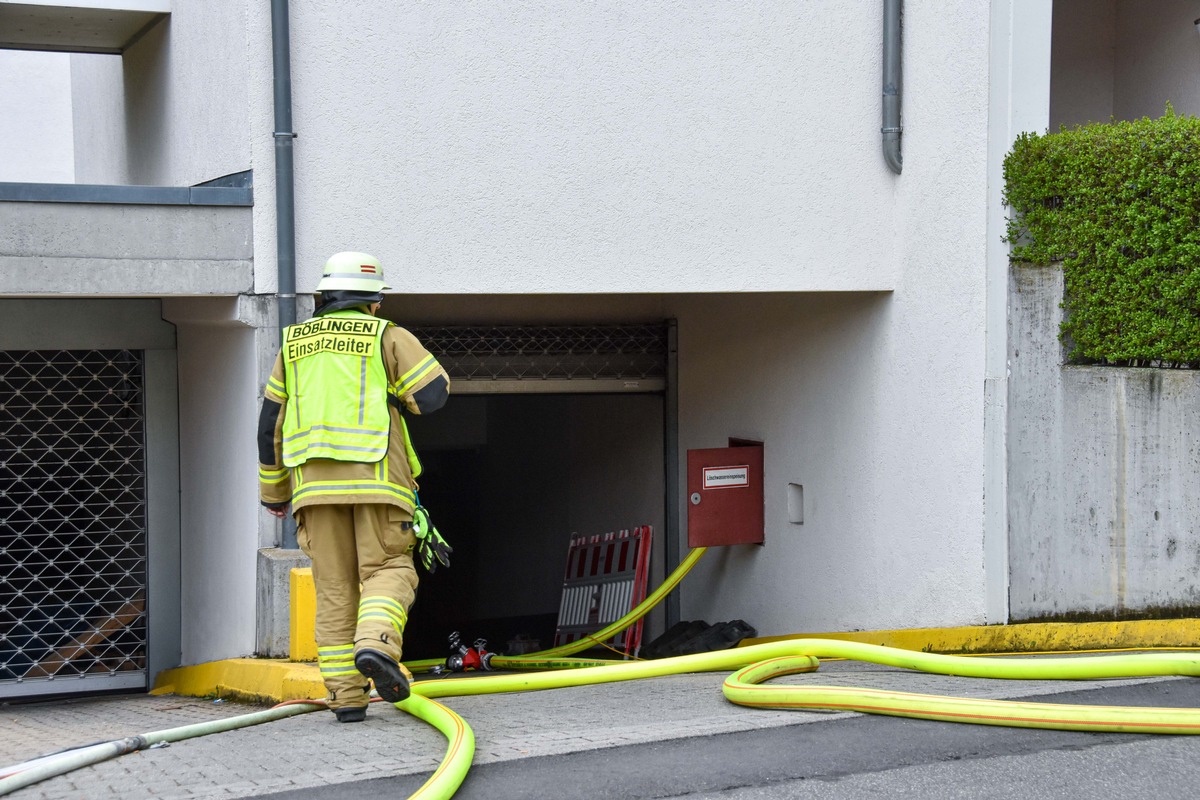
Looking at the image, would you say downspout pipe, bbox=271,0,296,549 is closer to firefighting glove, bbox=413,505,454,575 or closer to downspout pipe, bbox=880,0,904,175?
firefighting glove, bbox=413,505,454,575

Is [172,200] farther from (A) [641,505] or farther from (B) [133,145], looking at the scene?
(A) [641,505]

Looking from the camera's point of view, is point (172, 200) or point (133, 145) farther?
point (133, 145)

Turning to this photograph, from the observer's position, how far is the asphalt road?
3.68m

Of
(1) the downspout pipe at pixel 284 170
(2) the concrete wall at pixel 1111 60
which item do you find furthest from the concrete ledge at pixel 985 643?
(2) the concrete wall at pixel 1111 60

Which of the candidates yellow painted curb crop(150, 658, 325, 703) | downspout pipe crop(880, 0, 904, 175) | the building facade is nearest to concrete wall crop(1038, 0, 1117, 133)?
the building facade

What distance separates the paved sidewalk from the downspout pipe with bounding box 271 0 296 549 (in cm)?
163

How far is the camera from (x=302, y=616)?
6.33 meters

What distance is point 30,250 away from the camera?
618 cm

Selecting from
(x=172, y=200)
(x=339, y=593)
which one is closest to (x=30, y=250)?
(x=172, y=200)

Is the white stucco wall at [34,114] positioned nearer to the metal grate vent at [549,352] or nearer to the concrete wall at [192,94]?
the concrete wall at [192,94]

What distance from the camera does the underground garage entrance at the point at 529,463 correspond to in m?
9.87

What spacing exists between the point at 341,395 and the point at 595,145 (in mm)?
2595

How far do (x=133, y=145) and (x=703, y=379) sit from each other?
4654 mm

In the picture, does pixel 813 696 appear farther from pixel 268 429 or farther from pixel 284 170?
pixel 284 170
